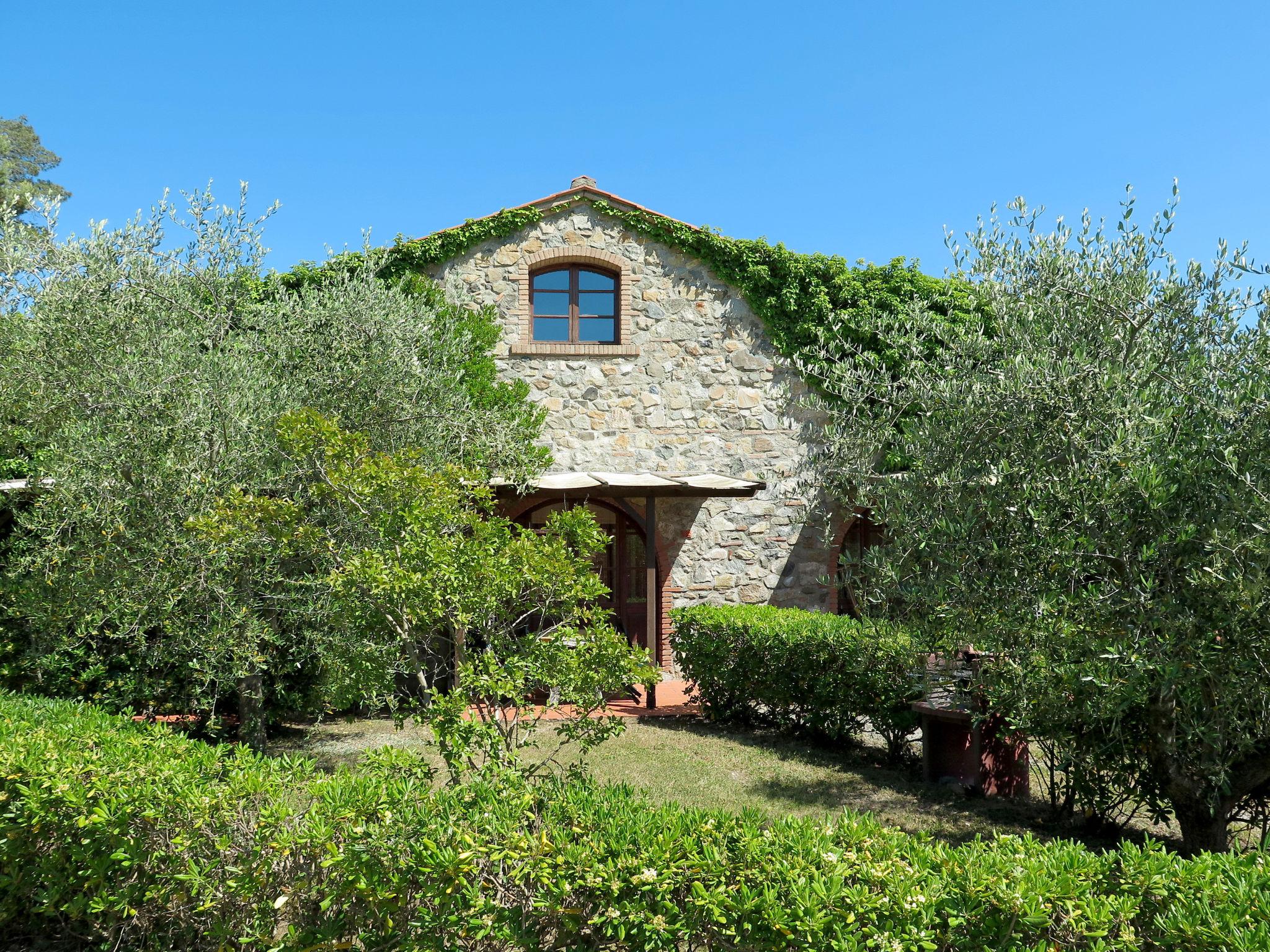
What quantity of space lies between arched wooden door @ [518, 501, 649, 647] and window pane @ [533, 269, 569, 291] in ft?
9.98

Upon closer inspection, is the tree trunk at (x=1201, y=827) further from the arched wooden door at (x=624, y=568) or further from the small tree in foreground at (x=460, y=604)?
the arched wooden door at (x=624, y=568)

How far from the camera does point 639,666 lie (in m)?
4.21

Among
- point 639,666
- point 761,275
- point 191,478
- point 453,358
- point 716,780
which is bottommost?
point 716,780

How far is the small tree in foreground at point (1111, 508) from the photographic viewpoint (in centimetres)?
371

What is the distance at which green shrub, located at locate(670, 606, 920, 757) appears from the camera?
7.60 meters

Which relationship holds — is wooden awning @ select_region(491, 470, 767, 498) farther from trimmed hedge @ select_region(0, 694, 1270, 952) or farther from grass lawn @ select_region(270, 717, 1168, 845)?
trimmed hedge @ select_region(0, 694, 1270, 952)

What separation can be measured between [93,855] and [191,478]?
274 cm

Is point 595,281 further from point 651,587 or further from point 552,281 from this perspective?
point 651,587

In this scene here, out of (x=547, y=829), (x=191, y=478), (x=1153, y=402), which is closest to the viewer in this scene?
(x=547, y=829)

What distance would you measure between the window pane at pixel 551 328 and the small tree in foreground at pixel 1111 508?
298 inches

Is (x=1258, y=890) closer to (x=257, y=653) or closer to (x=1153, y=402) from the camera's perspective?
(x=1153, y=402)

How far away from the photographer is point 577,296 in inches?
481

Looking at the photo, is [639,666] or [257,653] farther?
[257,653]

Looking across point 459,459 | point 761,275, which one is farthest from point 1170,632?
point 761,275
